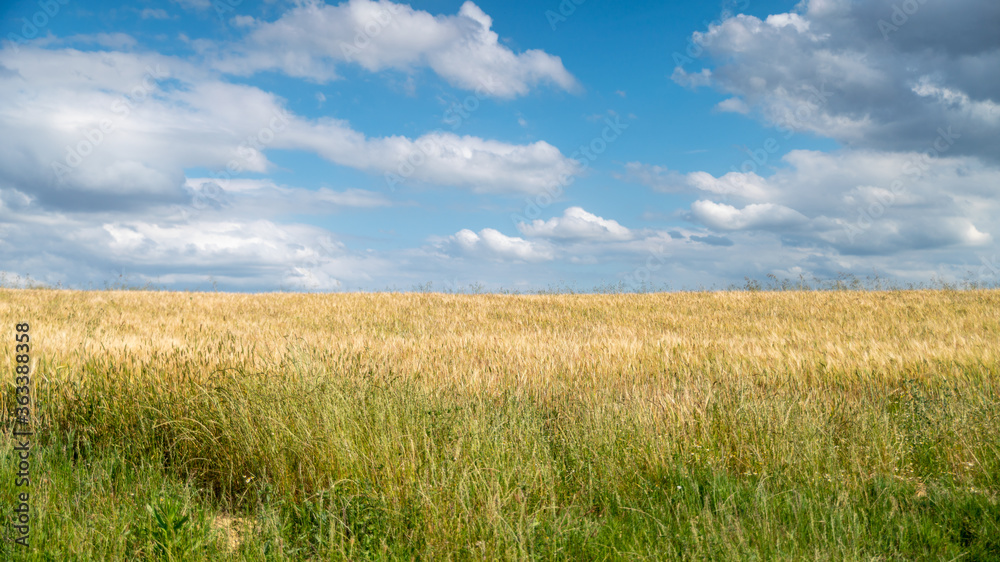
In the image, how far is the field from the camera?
3.25m

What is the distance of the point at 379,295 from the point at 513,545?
72.9 ft

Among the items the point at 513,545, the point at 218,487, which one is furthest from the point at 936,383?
the point at 218,487

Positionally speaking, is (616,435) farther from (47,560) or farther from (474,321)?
(474,321)

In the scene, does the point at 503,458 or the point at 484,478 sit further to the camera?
the point at 503,458

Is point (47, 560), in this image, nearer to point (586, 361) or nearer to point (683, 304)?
point (586, 361)

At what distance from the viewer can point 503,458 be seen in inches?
164

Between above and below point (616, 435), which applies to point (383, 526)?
below

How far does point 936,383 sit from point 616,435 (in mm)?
4768

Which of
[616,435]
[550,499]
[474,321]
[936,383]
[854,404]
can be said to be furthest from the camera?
[474,321]

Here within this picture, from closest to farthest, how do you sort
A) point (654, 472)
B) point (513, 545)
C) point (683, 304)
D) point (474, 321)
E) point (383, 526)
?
point (513, 545) < point (383, 526) < point (654, 472) < point (474, 321) < point (683, 304)

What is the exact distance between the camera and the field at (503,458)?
325cm

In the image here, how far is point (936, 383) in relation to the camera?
6.69 metres

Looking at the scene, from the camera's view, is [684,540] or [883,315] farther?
[883,315]

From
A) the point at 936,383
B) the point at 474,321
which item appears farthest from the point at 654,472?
the point at 474,321
